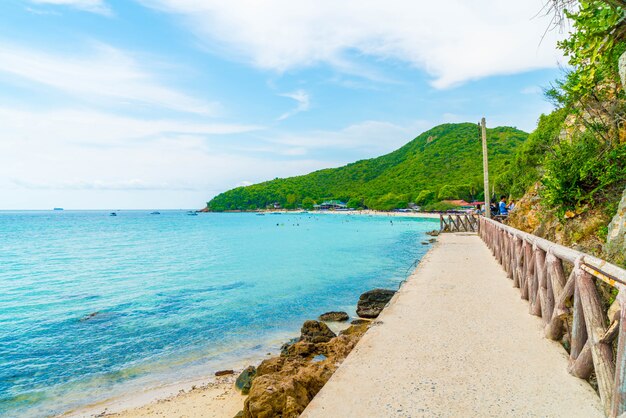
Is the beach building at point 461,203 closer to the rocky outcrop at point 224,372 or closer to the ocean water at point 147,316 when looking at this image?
the ocean water at point 147,316

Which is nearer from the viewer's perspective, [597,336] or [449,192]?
[597,336]

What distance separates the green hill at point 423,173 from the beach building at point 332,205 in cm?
314

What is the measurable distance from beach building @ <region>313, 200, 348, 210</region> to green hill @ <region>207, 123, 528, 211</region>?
314cm

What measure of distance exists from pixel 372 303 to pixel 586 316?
995 cm

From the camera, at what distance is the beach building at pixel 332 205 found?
150 meters

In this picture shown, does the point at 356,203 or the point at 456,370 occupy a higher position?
the point at 456,370

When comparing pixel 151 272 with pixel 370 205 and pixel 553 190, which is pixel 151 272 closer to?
pixel 553 190

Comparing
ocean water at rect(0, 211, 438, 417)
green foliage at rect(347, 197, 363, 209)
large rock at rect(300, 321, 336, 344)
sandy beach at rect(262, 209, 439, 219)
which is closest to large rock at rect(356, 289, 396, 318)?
ocean water at rect(0, 211, 438, 417)

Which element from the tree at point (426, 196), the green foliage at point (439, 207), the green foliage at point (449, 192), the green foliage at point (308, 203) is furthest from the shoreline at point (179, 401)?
the green foliage at point (308, 203)

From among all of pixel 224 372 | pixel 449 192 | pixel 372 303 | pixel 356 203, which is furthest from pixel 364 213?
pixel 224 372

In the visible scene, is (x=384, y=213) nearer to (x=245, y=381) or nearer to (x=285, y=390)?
(x=245, y=381)

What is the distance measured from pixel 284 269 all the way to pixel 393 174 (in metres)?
117

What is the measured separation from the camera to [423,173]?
117250 mm

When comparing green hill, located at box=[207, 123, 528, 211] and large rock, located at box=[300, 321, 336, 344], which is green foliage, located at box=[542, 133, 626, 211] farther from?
green hill, located at box=[207, 123, 528, 211]
